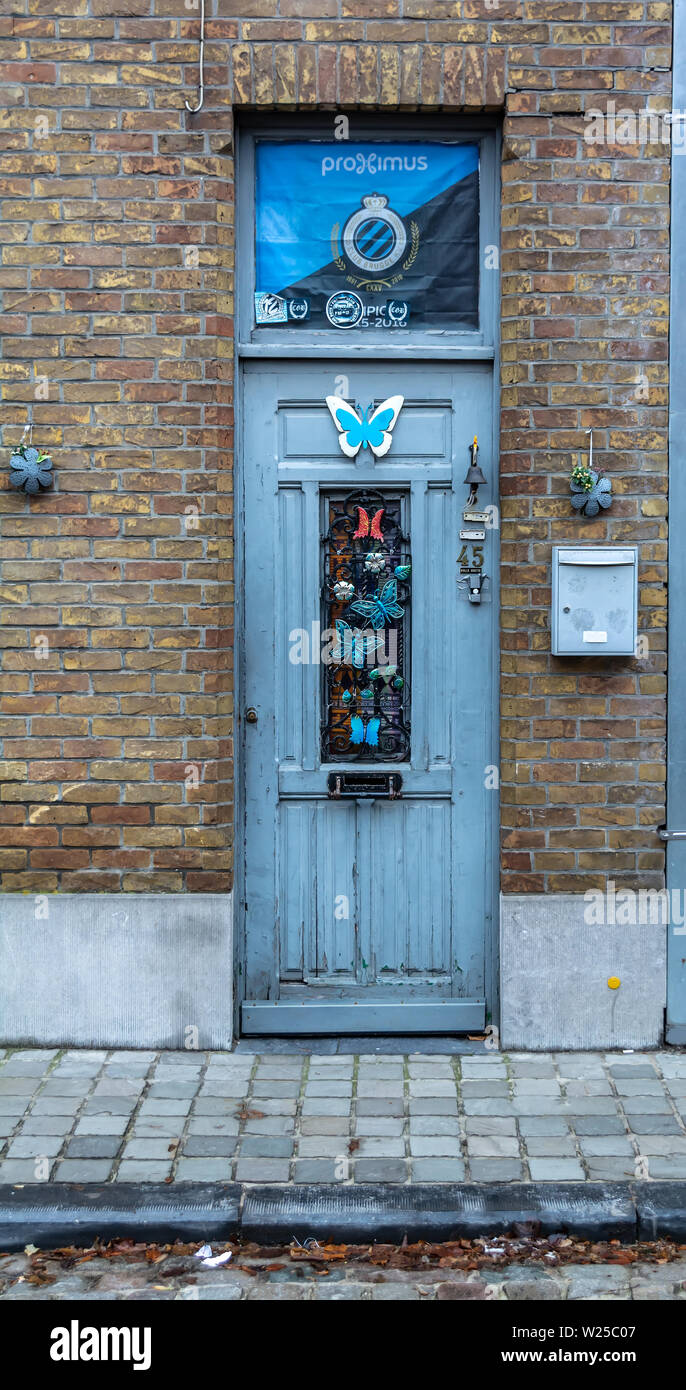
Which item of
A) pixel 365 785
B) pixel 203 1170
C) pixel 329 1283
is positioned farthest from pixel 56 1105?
pixel 365 785

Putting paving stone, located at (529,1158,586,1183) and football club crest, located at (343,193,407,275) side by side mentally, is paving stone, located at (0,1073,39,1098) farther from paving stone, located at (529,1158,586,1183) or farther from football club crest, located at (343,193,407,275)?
football club crest, located at (343,193,407,275)

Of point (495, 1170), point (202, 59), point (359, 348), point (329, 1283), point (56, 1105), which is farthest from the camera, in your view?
point (359, 348)

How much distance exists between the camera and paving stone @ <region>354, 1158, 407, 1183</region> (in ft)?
13.9

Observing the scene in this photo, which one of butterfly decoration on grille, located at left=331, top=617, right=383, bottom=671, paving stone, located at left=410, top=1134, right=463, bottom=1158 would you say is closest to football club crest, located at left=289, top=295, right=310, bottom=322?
butterfly decoration on grille, located at left=331, top=617, right=383, bottom=671

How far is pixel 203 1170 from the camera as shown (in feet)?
14.1

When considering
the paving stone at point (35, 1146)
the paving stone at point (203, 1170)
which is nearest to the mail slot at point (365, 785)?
the paving stone at point (203, 1170)

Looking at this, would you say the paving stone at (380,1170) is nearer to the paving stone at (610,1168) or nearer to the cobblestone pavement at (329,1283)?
the cobblestone pavement at (329,1283)

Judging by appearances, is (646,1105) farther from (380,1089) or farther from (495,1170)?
(380,1089)

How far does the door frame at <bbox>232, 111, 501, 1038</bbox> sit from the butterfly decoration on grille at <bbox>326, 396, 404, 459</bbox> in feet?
0.68

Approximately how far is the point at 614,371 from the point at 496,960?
8.51 feet

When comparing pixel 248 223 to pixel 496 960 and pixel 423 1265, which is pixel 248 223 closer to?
pixel 496 960

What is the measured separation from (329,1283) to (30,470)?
3.31 metres

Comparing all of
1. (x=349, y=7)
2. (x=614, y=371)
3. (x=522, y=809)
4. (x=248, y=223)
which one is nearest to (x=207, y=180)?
(x=248, y=223)

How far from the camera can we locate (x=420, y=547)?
5.41m
